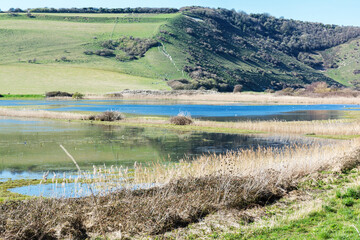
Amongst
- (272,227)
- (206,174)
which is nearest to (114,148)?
(206,174)

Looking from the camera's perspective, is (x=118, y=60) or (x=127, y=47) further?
(x=127, y=47)

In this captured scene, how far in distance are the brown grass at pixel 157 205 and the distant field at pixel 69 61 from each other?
98.3m

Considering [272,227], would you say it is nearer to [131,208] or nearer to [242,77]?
[131,208]

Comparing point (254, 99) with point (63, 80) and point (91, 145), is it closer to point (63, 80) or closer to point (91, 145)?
point (63, 80)

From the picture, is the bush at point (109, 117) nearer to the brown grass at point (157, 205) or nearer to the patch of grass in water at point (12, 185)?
the patch of grass in water at point (12, 185)

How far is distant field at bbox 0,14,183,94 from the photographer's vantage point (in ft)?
388

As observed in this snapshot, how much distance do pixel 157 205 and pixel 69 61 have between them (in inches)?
5406

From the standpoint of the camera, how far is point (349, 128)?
3912cm

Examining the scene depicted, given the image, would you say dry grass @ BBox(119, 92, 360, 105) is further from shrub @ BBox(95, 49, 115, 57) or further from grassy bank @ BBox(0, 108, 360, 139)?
shrub @ BBox(95, 49, 115, 57)

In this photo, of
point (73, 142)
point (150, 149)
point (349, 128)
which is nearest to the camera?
point (150, 149)

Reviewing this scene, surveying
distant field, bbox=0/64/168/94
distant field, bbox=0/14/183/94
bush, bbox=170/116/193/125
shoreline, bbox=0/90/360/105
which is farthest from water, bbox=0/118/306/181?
distant field, bbox=0/14/183/94

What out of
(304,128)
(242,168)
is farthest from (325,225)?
(304,128)

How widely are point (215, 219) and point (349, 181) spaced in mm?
7565

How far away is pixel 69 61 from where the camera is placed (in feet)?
472
